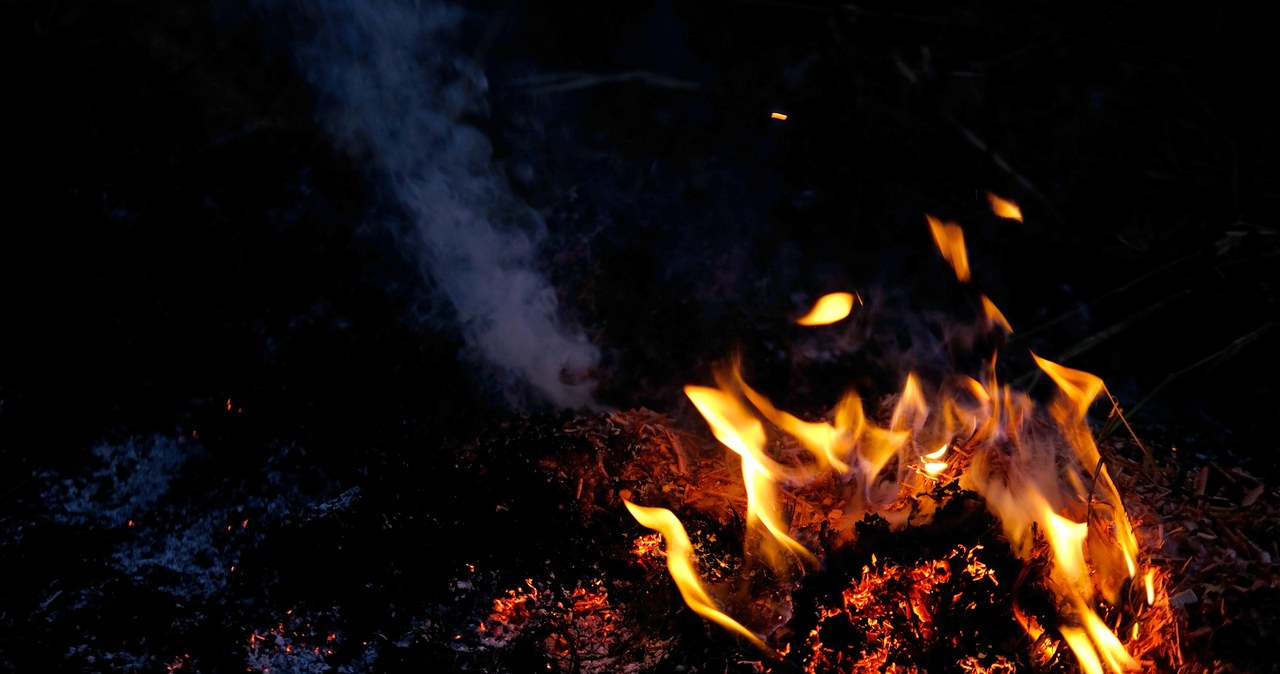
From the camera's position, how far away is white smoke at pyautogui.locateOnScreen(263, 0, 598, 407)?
10.5 feet

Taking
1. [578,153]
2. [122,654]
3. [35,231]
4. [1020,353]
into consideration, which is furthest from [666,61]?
[122,654]

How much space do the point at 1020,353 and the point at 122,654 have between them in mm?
3629

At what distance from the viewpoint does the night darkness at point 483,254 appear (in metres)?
2.43

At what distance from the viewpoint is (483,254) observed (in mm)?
3404

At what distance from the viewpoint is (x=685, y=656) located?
6.77 feet

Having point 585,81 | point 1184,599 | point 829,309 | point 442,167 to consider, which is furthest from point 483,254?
point 1184,599

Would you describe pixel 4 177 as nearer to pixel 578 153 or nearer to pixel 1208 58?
pixel 578 153

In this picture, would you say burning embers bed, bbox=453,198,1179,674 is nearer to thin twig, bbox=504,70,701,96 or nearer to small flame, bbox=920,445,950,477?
small flame, bbox=920,445,950,477

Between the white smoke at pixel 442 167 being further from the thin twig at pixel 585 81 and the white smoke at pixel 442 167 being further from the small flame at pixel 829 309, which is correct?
the small flame at pixel 829 309

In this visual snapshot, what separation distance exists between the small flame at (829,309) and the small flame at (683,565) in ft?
4.77

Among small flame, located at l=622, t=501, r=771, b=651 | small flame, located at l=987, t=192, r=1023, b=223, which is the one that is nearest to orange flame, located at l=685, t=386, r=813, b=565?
small flame, located at l=622, t=501, r=771, b=651

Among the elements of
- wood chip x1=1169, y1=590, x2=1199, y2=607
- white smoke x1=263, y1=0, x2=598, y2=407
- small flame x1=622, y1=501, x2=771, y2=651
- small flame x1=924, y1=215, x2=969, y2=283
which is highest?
white smoke x1=263, y1=0, x2=598, y2=407

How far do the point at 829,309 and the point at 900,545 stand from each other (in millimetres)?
1598

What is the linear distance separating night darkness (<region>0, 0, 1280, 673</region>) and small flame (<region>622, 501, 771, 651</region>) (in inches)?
15.7
